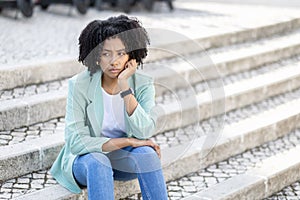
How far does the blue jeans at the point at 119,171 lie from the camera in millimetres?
2941

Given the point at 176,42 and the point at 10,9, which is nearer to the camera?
the point at 176,42

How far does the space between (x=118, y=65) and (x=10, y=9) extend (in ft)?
15.5

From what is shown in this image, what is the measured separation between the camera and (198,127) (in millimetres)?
4547

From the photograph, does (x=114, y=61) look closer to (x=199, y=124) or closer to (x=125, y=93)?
(x=125, y=93)

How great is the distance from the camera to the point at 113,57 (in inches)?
119

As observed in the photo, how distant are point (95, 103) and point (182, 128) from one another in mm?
1403

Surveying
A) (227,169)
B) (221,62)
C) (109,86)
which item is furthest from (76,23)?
(109,86)

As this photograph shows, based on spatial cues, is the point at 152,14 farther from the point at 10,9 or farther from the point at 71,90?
the point at 71,90

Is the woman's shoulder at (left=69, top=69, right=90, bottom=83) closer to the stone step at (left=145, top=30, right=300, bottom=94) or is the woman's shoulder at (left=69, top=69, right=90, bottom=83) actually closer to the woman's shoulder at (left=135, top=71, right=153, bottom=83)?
the woman's shoulder at (left=135, top=71, right=153, bottom=83)

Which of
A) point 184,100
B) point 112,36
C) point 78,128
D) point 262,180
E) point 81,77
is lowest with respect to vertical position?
point 262,180

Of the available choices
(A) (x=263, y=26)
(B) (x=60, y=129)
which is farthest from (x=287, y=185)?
(A) (x=263, y=26)

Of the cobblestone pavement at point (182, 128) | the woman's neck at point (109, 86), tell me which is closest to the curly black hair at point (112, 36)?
the woman's neck at point (109, 86)

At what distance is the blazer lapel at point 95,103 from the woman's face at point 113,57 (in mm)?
96

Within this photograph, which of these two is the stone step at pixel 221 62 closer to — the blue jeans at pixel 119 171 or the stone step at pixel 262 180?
the stone step at pixel 262 180
